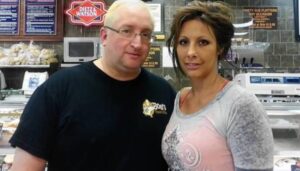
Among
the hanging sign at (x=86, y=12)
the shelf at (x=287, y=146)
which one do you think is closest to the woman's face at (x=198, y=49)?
the shelf at (x=287, y=146)

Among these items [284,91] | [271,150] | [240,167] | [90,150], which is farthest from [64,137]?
[284,91]

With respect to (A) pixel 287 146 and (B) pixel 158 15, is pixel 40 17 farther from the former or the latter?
(A) pixel 287 146

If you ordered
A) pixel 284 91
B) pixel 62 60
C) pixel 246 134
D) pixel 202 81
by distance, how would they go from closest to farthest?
pixel 246 134
pixel 202 81
pixel 284 91
pixel 62 60

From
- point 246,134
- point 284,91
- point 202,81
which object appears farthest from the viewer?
point 284,91

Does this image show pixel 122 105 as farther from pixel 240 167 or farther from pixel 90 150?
pixel 240 167

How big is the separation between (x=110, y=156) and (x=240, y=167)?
0.56 meters

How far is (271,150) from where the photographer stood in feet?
4.69

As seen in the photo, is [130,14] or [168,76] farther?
[168,76]

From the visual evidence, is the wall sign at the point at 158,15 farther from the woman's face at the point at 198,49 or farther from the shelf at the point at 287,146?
the woman's face at the point at 198,49

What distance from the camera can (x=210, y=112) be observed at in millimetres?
1540

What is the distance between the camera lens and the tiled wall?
517cm

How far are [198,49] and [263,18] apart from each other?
3.91 metres

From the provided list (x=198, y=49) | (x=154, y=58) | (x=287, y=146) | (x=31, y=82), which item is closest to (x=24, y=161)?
(x=198, y=49)

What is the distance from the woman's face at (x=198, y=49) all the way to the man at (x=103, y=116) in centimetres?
21
